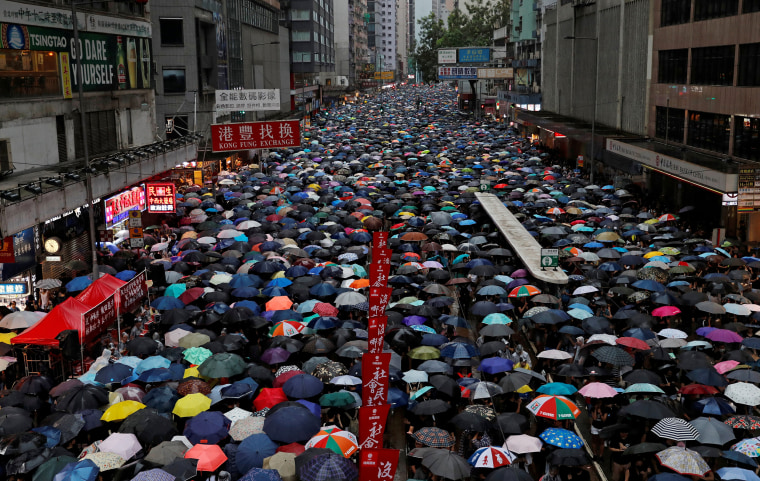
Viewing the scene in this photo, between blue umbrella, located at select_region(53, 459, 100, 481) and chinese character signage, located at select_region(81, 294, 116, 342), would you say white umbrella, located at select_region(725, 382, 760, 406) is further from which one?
chinese character signage, located at select_region(81, 294, 116, 342)

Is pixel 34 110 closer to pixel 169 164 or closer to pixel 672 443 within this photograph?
pixel 169 164

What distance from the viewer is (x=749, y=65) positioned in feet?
109

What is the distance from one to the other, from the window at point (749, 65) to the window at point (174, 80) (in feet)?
124

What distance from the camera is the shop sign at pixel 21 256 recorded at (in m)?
24.4

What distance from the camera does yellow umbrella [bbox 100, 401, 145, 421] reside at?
15031 millimetres

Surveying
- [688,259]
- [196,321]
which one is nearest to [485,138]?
[688,259]

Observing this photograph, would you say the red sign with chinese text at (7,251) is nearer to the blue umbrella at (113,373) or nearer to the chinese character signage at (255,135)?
the blue umbrella at (113,373)

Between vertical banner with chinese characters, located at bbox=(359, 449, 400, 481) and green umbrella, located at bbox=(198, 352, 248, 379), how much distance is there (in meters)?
6.95

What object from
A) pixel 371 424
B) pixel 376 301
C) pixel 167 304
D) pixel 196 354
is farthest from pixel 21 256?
pixel 371 424

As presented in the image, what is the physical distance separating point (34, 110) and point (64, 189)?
6.26 meters

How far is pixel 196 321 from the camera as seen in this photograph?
21.1 metres

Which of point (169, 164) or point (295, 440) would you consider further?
point (169, 164)

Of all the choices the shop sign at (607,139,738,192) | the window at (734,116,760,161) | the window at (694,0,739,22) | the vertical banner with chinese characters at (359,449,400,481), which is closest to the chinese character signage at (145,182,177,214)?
the shop sign at (607,139,738,192)

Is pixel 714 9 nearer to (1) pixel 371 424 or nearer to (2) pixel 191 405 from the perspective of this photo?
(2) pixel 191 405
